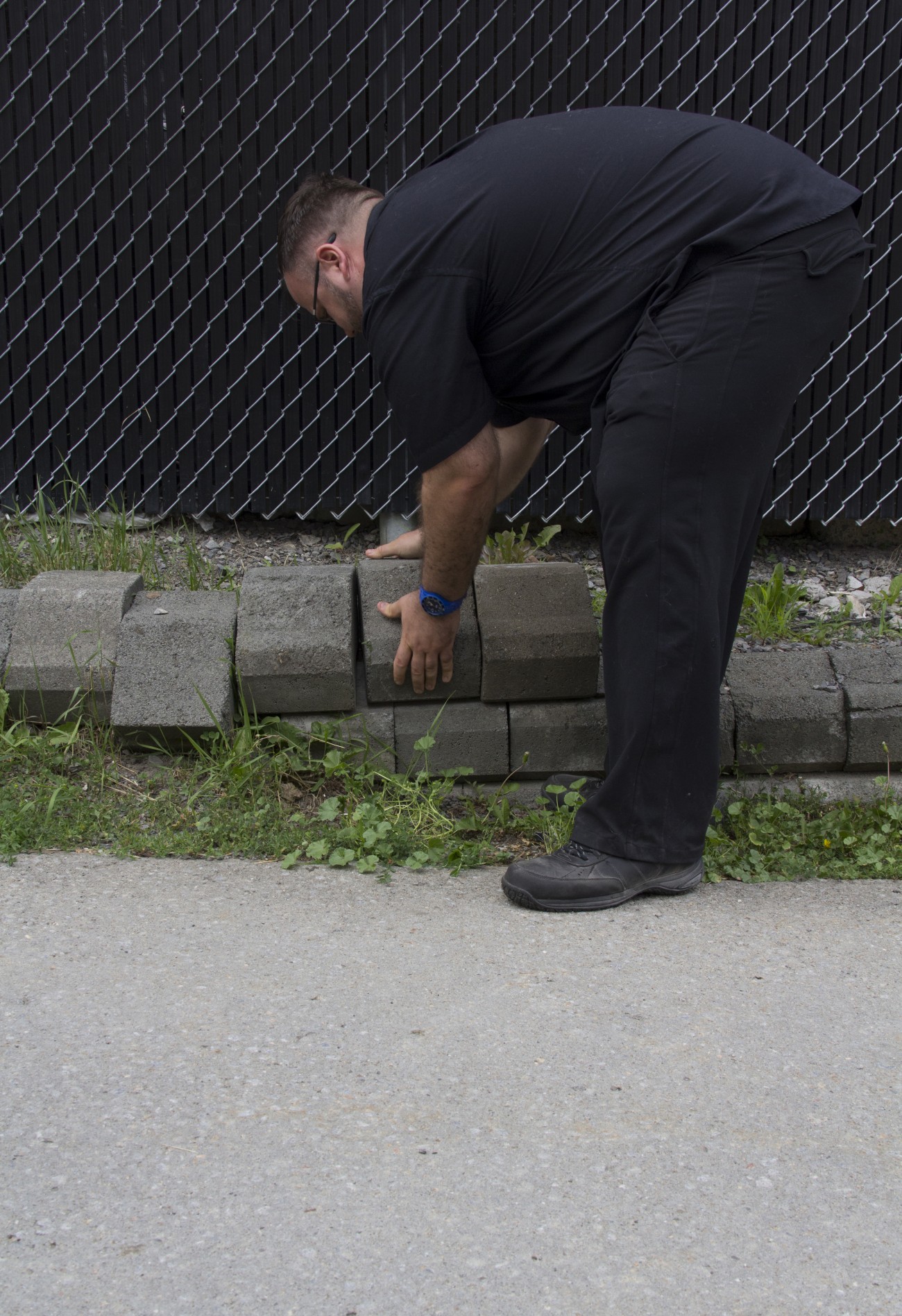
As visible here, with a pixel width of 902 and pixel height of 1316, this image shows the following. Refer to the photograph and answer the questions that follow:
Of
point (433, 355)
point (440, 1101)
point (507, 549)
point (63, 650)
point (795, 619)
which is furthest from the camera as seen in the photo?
point (795, 619)

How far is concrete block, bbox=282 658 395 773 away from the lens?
2896 mm

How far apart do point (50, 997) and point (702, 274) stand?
6.12 feet

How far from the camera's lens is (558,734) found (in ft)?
9.59

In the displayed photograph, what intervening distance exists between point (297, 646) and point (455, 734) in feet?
1.51

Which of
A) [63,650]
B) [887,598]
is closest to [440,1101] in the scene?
[63,650]

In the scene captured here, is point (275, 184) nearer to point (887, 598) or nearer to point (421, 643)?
point (421, 643)

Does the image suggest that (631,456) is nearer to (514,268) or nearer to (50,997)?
(514,268)

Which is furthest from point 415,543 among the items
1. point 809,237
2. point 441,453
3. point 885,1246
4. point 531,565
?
point 885,1246

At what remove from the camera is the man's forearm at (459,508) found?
93.2 inches

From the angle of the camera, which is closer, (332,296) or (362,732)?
(332,296)

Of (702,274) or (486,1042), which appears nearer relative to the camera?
(486,1042)

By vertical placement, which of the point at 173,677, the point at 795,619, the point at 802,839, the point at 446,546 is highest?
the point at 446,546

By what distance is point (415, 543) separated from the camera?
3.06 metres

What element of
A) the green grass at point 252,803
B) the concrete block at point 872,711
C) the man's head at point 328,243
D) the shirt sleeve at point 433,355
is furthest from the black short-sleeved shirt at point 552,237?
the concrete block at point 872,711
